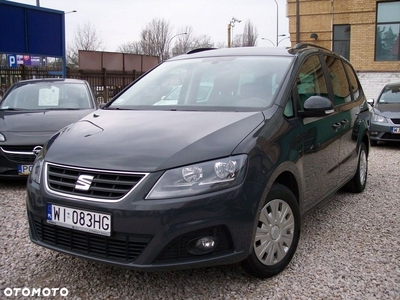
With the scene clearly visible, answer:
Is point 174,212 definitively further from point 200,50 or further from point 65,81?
point 65,81

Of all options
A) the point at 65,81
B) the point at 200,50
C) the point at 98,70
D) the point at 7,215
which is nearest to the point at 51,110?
the point at 65,81

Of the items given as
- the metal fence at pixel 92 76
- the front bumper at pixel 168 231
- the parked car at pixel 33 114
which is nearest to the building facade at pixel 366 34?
the metal fence at pixel 92 76

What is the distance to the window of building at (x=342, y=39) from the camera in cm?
1861

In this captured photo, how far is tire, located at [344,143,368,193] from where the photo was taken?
5.29m

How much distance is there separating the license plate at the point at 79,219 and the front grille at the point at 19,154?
9.56ft

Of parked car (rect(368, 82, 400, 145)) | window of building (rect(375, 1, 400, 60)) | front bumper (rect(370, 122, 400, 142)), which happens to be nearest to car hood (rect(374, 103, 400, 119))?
parked car (rect(368, 82, 400, 145))

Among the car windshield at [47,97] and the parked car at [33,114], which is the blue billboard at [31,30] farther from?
the car windshield at [47,97]

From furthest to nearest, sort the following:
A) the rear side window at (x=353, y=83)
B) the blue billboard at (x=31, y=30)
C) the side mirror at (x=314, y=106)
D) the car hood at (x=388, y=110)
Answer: the blue billboard at (x=31, y=30)
the car hood at (x=388, y=110)
the rear side window at (x=353, y=83)
the side mirror at (x=314, y=106)

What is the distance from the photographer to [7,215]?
4.48m

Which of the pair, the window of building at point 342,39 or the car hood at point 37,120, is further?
the window of building at point 342,39

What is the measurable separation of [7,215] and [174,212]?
2774mm

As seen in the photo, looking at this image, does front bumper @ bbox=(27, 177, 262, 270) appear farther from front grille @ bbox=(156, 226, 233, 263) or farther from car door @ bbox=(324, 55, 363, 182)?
car door @ bbox=(324, 55, 363, 182)

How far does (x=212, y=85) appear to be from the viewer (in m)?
3.69

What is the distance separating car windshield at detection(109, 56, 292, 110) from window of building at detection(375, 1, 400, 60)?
52.8ft
